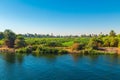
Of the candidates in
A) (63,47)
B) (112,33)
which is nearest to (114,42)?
(112,33)

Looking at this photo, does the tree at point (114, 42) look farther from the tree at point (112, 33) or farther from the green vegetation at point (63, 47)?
the tree at point (112, 33)

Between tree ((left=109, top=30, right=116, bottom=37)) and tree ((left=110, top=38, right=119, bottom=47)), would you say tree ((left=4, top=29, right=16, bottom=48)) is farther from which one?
tree ((left=109, top=30, right=116, bottom=37))

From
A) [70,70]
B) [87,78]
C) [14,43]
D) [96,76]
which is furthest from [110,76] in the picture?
[14,43]

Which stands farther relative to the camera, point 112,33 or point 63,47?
point 112,33

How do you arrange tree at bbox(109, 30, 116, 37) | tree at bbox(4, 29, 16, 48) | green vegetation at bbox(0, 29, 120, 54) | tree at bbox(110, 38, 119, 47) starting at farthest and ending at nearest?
tree at bbox(109, 30, 116, 37), tree at bbox(4, 29, 16, 48), tree at bbox(110, 38, 119, 47), green vegetation at bbox(0, 29, 120, 54)

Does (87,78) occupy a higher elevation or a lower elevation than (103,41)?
lower

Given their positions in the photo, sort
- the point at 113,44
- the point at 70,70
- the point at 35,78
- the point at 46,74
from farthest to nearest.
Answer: the point at 113,44, the point at 70,70, the point at 46,74, the point at 35,78

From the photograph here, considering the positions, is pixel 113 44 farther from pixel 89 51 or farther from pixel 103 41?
pixel 89 51

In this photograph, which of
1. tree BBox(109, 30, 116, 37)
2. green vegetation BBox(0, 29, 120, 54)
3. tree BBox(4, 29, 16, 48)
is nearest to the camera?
green vegetation BBox(0, 29, 120, 54)

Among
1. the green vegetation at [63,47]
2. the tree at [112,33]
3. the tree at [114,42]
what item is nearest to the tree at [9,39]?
the green vegetation at [63,47]

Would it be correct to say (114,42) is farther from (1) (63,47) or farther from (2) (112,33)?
(1) (63,47)

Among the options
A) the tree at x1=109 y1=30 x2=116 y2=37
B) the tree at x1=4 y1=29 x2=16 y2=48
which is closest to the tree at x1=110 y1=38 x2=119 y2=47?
the tree at x1=109 y1=30 x2=116 y2=37
